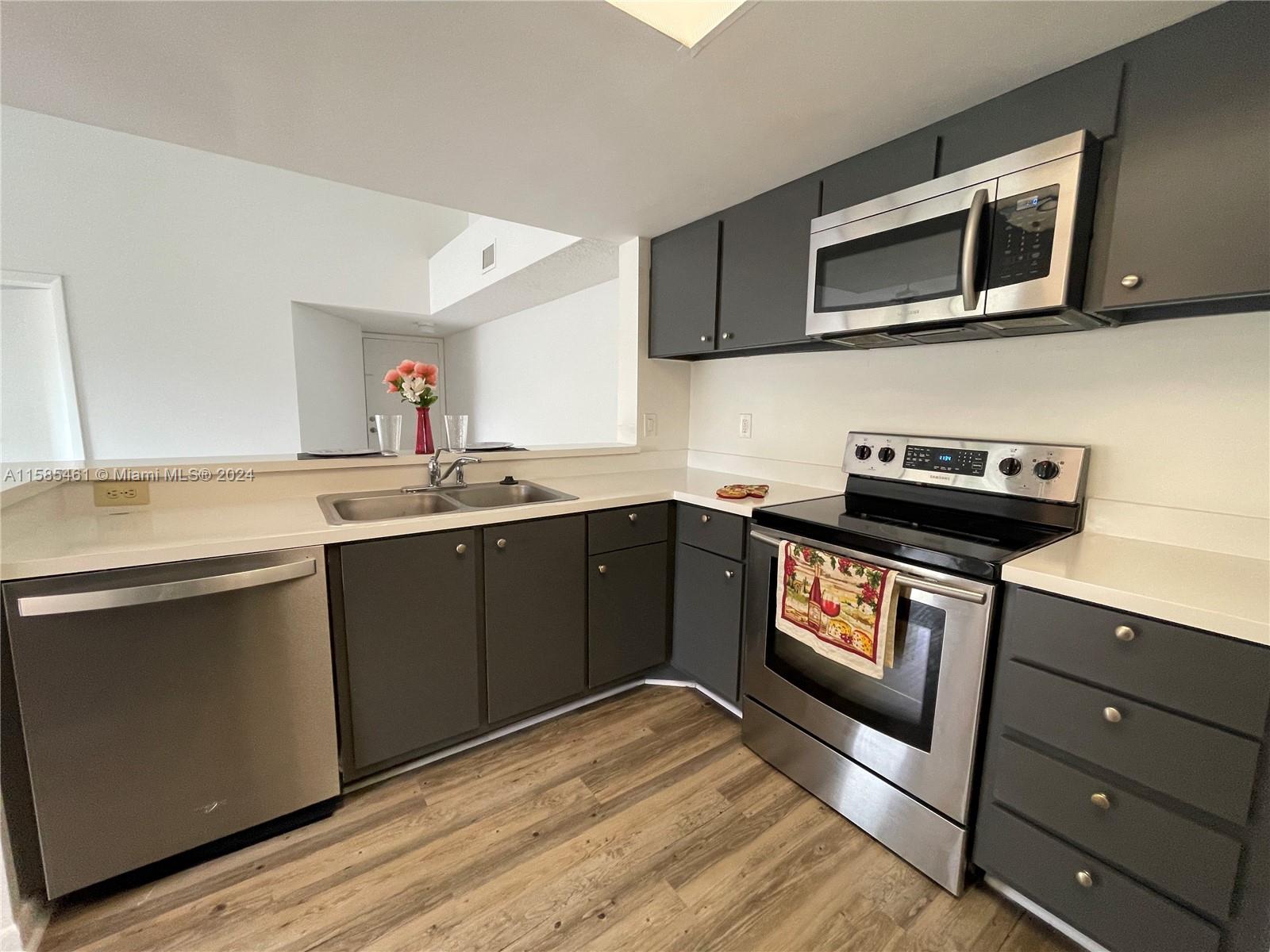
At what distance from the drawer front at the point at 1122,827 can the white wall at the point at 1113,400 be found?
775mm

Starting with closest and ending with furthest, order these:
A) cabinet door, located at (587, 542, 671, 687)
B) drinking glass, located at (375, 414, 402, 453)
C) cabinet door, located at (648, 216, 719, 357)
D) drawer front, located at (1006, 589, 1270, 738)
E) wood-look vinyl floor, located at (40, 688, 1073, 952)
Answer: drawer front, located at (1006, 589, 1270, 738) → wood-look vinyl floor, located at (40, 688, 1073, 952) → cabinet door, located at (587, 542, 671, 687) → drinking glass, located at (375, 414, 402, 453) → cabinet door, located at (648, 216, 719, 357)

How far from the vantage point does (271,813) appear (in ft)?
4.74

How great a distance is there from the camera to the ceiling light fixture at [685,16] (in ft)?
3.59

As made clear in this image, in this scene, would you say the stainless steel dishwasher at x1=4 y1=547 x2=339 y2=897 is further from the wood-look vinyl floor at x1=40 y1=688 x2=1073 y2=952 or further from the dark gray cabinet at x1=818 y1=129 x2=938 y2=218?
the dark gray cabinet at x1=818 y1=129 x2=938 y2=218

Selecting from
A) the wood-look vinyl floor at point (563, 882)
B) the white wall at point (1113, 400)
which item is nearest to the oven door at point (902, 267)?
the white wall at point (1113, 400)

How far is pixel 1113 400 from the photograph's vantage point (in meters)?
1.42

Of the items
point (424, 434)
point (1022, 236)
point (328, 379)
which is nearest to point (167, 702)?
point (424, 434)

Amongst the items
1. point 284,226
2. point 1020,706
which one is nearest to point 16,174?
point 284,226

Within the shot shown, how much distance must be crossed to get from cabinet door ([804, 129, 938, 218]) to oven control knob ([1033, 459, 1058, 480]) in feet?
2.99

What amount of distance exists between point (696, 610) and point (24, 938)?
1976 mm

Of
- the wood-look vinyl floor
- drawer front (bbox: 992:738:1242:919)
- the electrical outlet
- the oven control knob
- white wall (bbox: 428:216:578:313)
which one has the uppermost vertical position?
white wall (bbox: 428:216:578:313)

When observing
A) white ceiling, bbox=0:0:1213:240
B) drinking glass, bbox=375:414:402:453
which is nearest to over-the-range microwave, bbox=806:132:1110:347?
white ceiling, bbox=0:0:1213:240

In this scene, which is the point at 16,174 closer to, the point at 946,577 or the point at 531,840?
the point at 531,840

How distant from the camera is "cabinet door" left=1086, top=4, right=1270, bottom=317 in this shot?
997mm
